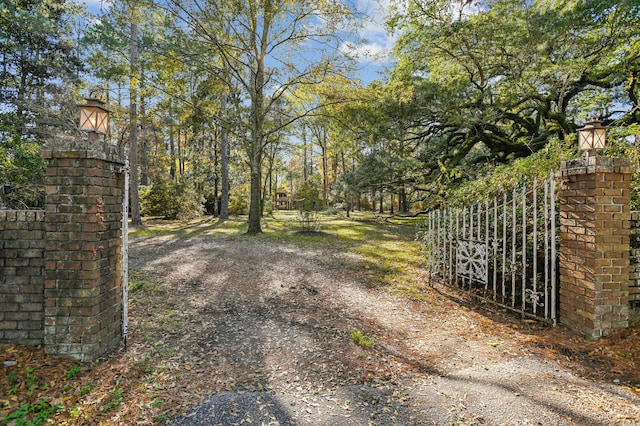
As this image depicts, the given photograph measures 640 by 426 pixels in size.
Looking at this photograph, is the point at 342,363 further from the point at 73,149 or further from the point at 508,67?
the point at 508,67

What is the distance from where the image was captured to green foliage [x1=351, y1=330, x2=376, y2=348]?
299cm

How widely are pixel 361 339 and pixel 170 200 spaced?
13.9 metres

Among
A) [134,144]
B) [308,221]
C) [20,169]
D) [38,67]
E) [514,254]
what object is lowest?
[514,254]

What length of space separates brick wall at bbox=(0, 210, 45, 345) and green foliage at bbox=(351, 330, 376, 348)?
2.68 m

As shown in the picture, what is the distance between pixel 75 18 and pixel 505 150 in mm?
16282

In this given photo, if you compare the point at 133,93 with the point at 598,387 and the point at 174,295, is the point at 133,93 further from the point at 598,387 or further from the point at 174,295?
the point at 598,387

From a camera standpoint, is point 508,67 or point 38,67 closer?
point 508,67

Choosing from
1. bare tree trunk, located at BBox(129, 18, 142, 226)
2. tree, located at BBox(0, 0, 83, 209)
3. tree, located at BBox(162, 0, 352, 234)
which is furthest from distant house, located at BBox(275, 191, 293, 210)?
tree, located at BBox(162, 0, 352, 234)

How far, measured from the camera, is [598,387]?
7.27 feet

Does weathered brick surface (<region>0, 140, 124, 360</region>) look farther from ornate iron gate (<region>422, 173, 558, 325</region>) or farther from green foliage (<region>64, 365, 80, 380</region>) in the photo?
ornate iron gate (<region>422, 173, 558, 325</region>)

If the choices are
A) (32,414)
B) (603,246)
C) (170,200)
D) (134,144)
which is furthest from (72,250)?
(170,200)

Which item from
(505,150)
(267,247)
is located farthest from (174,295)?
(505,150)

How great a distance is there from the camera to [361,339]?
306 cm

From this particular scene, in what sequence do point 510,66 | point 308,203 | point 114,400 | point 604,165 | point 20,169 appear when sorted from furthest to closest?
point 308,203 → point 510,66 → point 20,169 → point 604,165 → point 114,400
